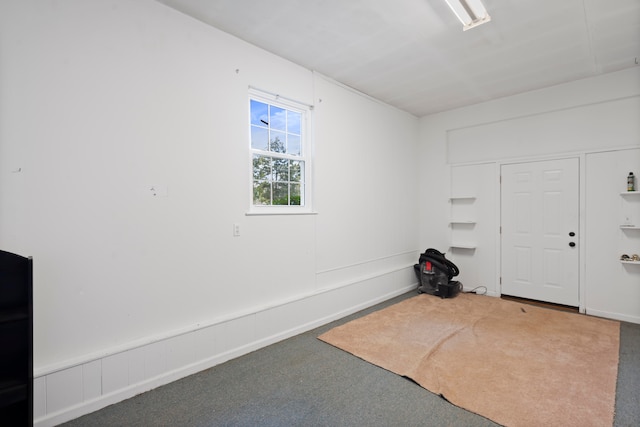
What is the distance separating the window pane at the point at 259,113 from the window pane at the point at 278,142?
0.15 metres

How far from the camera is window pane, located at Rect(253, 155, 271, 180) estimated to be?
325 cm

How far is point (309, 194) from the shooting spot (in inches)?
147

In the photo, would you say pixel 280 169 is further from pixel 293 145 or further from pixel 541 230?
pixel 541 230

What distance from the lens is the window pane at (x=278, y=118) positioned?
3.42 meters

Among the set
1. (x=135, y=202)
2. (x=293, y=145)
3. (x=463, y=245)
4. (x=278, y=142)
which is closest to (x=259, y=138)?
(x=278, y=142)

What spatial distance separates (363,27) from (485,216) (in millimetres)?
3491

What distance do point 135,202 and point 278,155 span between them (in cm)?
152

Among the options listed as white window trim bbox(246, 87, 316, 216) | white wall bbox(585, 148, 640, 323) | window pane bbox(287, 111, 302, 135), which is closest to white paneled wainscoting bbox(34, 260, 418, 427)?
white window trim bbox(246, 87, 316, 216)

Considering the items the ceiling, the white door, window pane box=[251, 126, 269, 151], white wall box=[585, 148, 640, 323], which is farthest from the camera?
the white door

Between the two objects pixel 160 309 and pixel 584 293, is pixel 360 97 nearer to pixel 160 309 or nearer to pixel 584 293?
pixel 160 309

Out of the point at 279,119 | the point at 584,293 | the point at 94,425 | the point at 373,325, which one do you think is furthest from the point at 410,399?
the point at 584,293

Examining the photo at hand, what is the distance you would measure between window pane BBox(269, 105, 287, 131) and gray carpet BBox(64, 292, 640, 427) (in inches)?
92.9

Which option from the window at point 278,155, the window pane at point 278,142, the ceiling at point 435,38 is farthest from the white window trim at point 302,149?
the ceiling at point 435,38

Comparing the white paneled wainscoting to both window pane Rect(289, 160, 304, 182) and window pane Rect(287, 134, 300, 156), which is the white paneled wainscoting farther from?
window pane Rect(287, 134, 300, 156)
